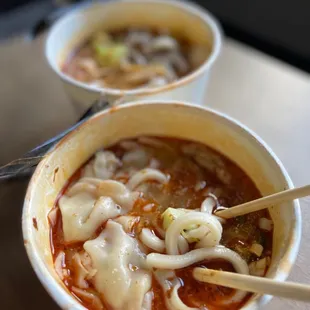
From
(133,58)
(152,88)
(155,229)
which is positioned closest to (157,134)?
(152,88)

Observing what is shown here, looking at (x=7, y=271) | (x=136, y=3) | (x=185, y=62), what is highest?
(x=136, y=3)

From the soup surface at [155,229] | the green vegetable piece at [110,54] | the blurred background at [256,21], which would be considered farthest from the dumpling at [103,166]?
the blurred background at [256,21]

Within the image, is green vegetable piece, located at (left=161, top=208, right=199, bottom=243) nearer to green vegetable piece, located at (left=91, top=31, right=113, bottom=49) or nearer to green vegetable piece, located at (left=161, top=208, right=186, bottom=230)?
green vegetable piece, located at (left=161, top=208, right=186, bottom=230)

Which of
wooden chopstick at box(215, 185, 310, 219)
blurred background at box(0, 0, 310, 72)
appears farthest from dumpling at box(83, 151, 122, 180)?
blurred background at box(0, 0, 310, 72)

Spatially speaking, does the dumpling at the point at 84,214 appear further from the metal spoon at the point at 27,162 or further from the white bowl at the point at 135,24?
the white bowl at the point at 135,24

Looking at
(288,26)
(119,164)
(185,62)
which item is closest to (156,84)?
(185,62)

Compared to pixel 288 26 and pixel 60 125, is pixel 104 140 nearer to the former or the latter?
pixel 60 125
